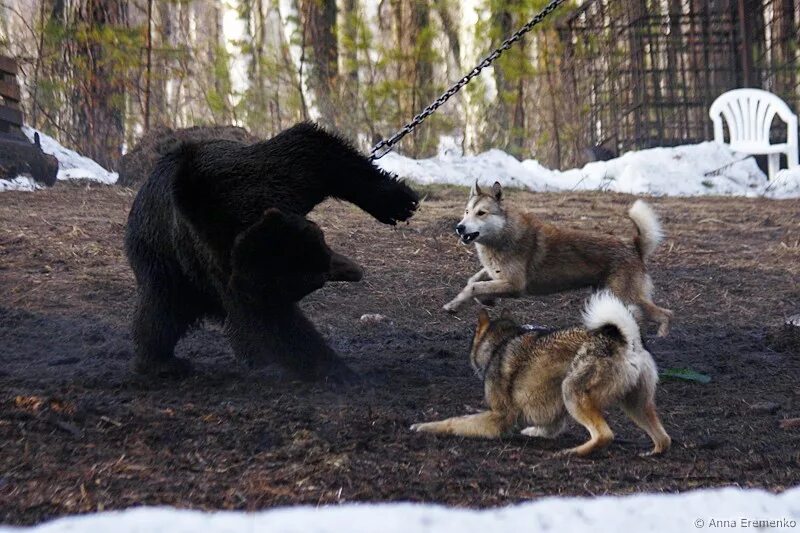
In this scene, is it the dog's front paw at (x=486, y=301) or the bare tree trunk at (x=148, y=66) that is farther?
the bare tree trunk at (x=148, y=66)

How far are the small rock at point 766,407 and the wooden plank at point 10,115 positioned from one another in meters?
9.67

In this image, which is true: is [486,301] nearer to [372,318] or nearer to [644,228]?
[372,318]

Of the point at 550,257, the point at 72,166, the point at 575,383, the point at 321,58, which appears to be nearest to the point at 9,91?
the point at 72,166

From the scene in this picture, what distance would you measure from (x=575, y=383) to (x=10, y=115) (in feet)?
32.0

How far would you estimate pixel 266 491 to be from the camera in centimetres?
297

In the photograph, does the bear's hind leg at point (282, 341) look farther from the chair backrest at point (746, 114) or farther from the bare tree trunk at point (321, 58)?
the chair backrest at point (746, 114)

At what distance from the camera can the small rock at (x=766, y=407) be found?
450cm

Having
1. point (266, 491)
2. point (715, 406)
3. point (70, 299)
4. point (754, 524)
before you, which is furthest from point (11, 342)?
point (754, 524)

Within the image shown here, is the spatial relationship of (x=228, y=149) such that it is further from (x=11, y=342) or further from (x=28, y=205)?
(x=28, y=205)

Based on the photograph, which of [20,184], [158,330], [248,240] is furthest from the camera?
[20,184]

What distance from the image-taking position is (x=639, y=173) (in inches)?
554

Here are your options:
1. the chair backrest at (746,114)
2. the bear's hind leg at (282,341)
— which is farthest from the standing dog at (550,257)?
the chair backrest at (746,114)

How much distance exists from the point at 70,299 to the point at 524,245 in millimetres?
3172

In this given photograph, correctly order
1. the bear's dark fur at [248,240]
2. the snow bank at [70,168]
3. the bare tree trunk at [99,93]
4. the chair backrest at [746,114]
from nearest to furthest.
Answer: the bear's dark fur at [248,240] < the snow bank at [70,168] < the chair backrest at [746,114] < the bare tree trunk at [99,93]
